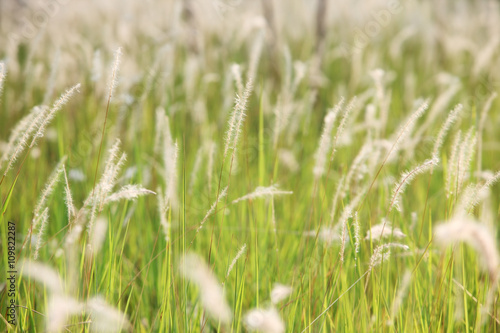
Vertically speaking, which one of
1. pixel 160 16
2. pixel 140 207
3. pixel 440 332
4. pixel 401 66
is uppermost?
pixel 160 16

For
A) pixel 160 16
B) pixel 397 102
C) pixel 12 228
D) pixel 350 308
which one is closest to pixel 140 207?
pixel 12 228

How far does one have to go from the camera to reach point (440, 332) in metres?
1.05

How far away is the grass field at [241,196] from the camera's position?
1.02 metres

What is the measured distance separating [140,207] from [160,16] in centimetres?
470

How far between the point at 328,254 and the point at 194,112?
57.5 inches

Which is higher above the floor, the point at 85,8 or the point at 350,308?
the point at 85,8

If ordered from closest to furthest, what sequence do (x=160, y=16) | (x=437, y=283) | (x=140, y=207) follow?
(x=437, y=283) → (x=140, y=207) → (x=160, y=16)

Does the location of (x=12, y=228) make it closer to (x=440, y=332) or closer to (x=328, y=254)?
(x=328, y=254)

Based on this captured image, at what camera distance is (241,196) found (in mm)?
1703

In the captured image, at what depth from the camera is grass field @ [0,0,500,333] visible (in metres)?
1.02

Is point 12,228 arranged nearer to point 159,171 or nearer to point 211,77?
point 159,171

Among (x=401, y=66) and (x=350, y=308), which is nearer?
(x=350, y=308)

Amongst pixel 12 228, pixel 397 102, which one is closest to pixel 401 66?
pixel 397 102

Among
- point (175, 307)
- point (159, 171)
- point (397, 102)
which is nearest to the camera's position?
point (175, 307)
